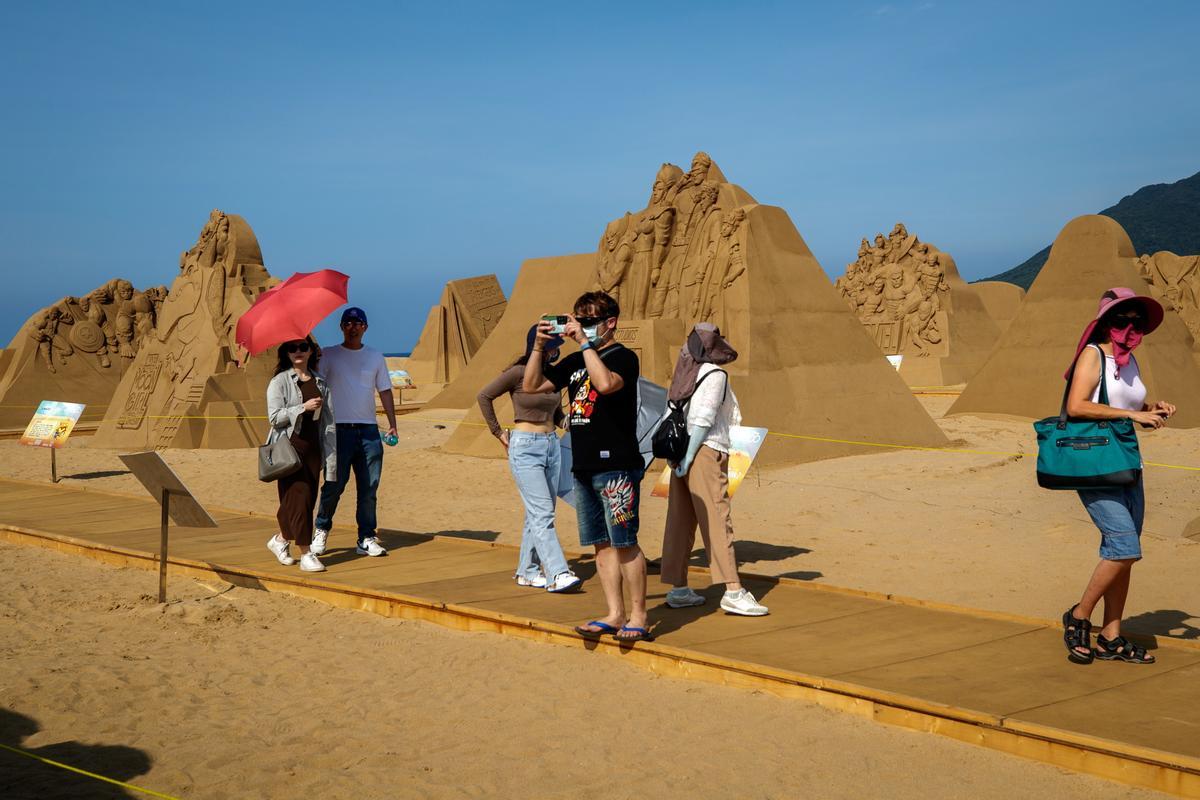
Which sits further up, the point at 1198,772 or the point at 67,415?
the point at 67,415

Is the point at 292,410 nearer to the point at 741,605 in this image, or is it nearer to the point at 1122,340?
the point at 741,605

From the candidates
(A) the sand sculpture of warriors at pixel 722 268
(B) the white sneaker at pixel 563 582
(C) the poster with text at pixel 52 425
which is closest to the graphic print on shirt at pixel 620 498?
(B) the white sneaker at pixel 563 582

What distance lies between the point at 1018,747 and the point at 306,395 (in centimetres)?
459

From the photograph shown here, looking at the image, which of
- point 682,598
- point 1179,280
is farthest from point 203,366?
point 1179,280

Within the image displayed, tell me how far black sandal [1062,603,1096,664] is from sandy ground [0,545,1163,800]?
3.58 ft

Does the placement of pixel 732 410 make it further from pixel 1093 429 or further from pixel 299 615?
pixel 299 615

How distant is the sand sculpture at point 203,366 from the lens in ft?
53.4

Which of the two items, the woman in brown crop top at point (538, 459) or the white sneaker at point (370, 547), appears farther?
the white sneaker at point (370, 547)

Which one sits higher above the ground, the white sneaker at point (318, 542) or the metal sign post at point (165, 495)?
the metal sign post at point (165, 495)

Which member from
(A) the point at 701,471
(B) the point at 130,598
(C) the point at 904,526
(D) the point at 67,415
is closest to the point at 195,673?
(B) the point at 130,598

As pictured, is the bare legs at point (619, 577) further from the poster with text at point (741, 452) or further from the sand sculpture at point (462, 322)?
the sand sculpture at point (462, 322)

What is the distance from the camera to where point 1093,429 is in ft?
15.3

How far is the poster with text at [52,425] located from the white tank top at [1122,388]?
38.1 ft

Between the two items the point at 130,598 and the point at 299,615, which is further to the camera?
the point at 130,598
